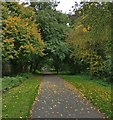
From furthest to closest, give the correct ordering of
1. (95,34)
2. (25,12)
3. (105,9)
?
(25,12)
(95,34)
(105,9)

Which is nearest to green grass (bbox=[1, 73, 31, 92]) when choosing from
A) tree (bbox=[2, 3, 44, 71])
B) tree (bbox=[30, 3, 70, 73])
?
tree (bbox=[2, 3, 44, 71])

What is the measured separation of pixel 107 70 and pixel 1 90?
10266 millimetres

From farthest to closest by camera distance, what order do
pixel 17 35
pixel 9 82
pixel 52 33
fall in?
1. pixel 52 33
2. pixel 17 35
3. pixel 9 82

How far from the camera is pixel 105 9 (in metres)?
8.07

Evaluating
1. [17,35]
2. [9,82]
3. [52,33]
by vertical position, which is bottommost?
[9,82]

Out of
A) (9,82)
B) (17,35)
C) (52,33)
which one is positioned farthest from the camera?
(52,33)

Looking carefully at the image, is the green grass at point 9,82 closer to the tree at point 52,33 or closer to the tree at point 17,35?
the tree at point 17,35

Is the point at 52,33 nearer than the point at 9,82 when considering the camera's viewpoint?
No

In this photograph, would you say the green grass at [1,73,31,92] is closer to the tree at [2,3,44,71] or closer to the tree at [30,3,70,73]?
the tree at [2,3,44,71]

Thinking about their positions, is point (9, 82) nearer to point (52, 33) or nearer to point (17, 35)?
point (17, 35)

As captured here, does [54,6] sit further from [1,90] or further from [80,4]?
[80,4]

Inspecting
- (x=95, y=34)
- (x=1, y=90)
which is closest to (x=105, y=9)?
(x=95, y=34)

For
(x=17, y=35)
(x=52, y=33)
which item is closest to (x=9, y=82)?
(x=17, y=35)

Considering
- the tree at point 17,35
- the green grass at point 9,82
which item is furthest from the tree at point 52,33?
the green grass at point 9,82
